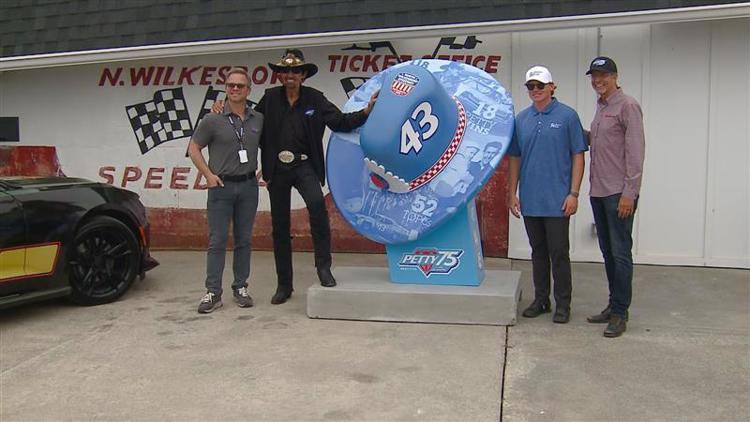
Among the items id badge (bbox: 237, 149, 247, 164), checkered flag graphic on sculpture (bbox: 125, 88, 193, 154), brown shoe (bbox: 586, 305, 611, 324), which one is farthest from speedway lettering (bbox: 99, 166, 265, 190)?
brown shoe (bbox: 586, 305, 611, 324)

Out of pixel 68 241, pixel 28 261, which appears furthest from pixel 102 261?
pixel 28 261

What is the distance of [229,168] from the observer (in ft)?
18.4

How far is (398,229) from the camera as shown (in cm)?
548

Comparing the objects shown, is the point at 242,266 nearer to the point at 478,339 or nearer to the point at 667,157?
the point at 478,339

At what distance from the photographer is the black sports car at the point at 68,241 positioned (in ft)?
17.6

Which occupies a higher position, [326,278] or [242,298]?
[326,278]

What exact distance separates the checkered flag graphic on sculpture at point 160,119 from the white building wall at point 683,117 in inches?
144

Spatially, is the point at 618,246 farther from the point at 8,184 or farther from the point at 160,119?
the point at 160,119

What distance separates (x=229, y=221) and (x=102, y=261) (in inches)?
43.1

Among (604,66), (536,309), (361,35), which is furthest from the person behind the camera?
(361,35)

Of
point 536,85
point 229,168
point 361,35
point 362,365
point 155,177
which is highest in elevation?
point 361,35

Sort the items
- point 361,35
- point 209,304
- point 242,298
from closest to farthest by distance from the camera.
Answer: point 209,304, point 242,298, point 361,35

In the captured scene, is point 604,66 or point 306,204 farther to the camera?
point 306,204

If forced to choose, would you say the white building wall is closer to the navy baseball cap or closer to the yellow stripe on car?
the navy baseball cap
